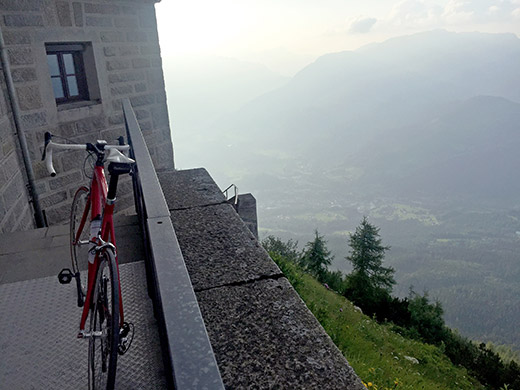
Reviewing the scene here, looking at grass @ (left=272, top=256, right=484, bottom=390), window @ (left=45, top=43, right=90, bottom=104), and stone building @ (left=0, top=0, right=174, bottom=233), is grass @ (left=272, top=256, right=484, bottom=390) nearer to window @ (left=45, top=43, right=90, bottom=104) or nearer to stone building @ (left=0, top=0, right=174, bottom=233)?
stone building @ (left=0, top=0, right=174, bottom=233)

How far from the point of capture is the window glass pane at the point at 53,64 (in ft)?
17.5

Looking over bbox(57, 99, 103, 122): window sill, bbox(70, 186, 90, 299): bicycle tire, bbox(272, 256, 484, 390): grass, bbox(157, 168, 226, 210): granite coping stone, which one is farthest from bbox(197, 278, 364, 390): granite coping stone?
bbox(272, 256, 484, 390): grass

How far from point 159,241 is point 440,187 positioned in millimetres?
210390

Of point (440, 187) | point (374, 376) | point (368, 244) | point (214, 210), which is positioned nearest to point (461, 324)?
point (368, 244)

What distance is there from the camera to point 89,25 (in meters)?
5.42

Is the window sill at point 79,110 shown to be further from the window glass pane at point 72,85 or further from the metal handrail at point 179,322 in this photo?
the metal handrail at point 179,322

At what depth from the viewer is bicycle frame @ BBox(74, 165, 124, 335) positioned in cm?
186

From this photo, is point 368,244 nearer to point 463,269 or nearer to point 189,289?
point 189,289

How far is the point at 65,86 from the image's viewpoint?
18.5 feet

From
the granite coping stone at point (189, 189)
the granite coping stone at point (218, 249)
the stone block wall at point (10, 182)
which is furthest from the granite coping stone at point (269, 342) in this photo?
the stone block wall at point (10, 182)

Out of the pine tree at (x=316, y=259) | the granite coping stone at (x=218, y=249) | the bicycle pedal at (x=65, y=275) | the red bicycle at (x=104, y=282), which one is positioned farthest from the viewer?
the pine tree at (x=316, y=259)

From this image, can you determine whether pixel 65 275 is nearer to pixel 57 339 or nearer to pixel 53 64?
pixel 57 339

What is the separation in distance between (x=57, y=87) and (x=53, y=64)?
0.98 feet

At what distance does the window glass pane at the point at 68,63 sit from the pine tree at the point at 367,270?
68.3 feet
